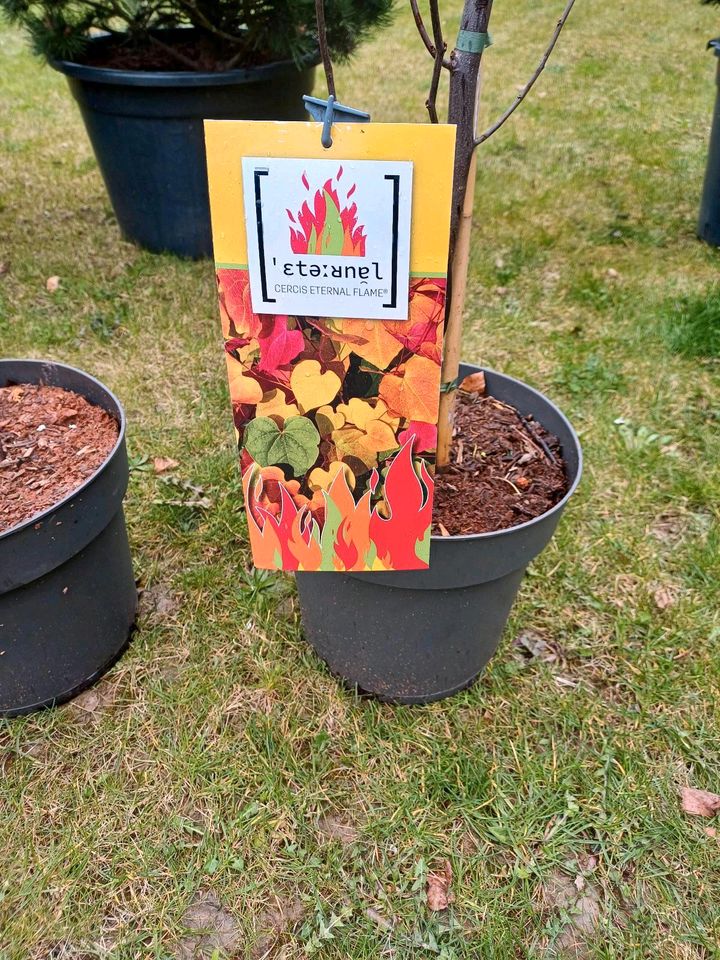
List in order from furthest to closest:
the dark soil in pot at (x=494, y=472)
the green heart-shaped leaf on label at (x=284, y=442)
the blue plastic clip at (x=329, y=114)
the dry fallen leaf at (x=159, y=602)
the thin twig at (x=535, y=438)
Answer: the dry fallen leaf at (x=159, y=602), the thin twig at (x=535, y=438), the dark soil in pot at (x=494, y=472), the green heart-shaped leaf on label at (x=284, y=442), the blue plastic clip at (x=329, y=114)

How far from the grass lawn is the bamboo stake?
26.2 inches

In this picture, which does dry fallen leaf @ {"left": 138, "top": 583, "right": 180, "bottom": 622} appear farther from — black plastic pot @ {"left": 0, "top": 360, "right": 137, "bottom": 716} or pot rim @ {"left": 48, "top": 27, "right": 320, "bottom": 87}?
pot rim @ {"left": 48, "top": 27, "right": 320, "bottom": 87}

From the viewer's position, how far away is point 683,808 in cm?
149

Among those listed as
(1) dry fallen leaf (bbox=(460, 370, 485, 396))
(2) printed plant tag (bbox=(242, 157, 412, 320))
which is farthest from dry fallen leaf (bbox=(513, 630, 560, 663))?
(2) printed plant tag (bbox=(242, 157, 412, 320))

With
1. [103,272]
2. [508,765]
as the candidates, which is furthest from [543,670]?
[103,272]

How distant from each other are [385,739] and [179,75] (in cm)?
252

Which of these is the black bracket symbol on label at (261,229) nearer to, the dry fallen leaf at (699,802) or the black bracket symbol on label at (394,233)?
the black bracket symbol on label at (394,233)

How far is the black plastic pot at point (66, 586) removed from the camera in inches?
53.5

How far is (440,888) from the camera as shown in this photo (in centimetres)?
137

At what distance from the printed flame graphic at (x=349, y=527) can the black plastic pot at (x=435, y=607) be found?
0.06 m

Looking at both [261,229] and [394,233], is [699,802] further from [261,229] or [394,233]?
[261,229]

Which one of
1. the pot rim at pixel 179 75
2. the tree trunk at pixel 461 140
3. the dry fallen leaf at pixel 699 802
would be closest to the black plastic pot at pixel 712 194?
the pot rim at pixel 179 75

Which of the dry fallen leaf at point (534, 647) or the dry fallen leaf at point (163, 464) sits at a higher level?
the dry fallen leaf at point (163, 464)

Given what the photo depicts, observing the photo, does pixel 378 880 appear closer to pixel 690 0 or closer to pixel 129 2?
pixel 129 2
